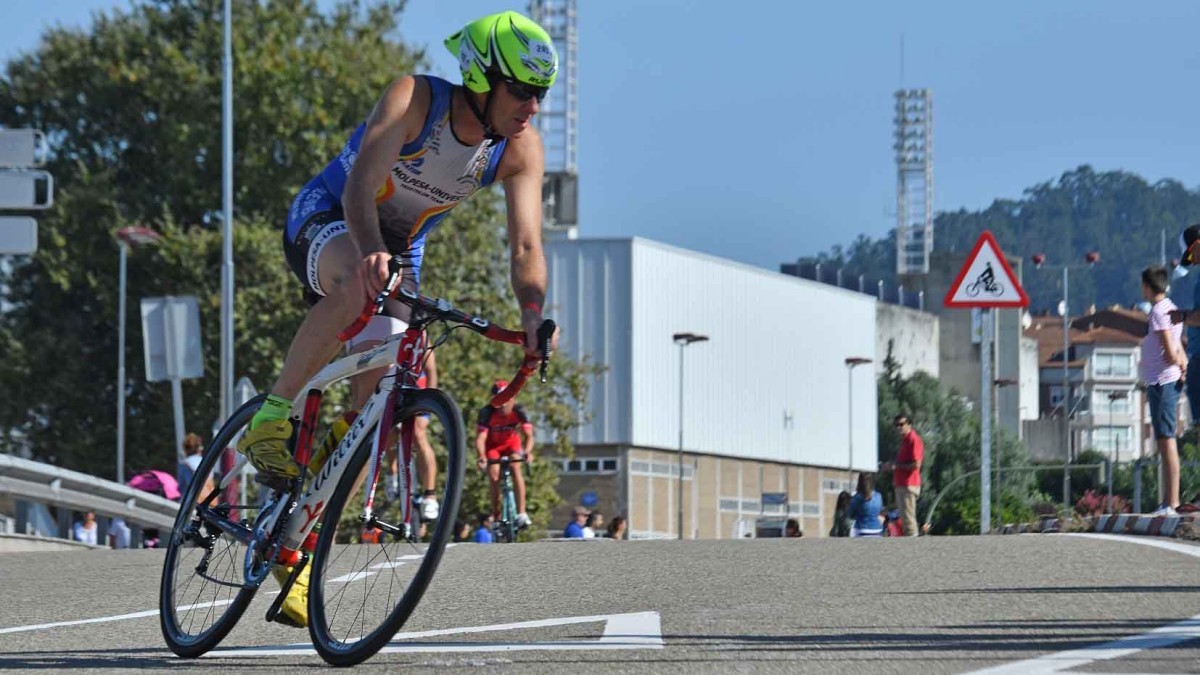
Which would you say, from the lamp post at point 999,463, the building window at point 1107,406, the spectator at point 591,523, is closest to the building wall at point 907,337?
the lamp post at point 999,463

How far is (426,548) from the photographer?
6.26m

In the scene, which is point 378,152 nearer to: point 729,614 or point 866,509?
point 729,614

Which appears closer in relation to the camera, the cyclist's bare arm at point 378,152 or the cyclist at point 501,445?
the cyclist's bare arm at point 378,152

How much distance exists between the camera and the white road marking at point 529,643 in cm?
684

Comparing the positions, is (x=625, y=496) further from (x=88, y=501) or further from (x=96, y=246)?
(x=88, y=501)

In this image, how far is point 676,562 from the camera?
10883mm

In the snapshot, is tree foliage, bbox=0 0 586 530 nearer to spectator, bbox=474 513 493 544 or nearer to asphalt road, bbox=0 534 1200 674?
spectator, bbox=474 513 493 544

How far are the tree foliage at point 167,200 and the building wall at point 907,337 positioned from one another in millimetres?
71936

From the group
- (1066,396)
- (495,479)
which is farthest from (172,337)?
(1066,396)

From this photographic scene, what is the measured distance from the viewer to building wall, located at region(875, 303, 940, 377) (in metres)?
119

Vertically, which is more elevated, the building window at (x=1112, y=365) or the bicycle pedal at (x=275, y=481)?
the building window at (x=1112, y=365)

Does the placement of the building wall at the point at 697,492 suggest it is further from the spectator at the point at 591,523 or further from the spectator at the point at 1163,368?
the spectator at the point at 1163,368

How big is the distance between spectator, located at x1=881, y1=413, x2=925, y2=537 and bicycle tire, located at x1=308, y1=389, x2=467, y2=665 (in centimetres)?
1852

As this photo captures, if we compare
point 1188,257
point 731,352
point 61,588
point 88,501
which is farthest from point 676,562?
point 731,352
